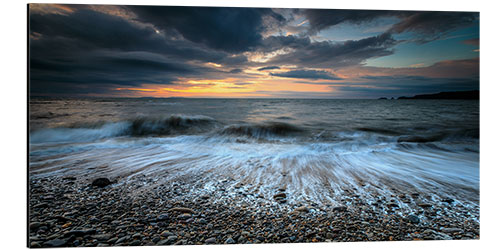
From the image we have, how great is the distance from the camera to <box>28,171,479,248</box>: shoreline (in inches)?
52.4

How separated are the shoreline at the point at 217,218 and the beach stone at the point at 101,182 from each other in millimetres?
53

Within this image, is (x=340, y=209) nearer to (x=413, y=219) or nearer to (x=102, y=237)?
(x=413, y=219)

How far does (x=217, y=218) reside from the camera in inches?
58.1

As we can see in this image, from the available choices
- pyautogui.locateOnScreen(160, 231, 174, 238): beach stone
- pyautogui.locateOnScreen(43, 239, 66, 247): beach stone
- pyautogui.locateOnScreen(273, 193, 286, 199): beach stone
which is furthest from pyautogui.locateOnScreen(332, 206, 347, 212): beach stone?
pyautogui.locateOnScreen(43, 239, 66, 247): beach stone

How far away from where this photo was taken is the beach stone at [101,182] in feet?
6.22

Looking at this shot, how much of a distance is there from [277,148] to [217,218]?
2073 mm

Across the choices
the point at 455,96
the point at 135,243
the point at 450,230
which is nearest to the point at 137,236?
the point at 135,243

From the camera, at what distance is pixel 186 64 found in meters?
2.88

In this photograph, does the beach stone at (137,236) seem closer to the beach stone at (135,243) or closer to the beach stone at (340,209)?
the beach stone at (135,243)

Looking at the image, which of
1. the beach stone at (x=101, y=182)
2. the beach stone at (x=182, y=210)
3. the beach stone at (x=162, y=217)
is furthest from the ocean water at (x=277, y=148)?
the beach stone at (x=162, y=217)

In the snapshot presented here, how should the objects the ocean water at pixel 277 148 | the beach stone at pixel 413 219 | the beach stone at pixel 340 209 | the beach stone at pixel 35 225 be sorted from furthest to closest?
the ocean water at pixel 277 148 → the beach stone at pixel 340 209 → the beach stone at pixel 413 219 → the beach stone at pixel 35 225

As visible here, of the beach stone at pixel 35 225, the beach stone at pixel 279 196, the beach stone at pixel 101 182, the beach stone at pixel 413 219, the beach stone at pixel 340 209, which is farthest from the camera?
the beach stone at pixel 101 182

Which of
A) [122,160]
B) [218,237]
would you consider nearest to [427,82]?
[218,237]

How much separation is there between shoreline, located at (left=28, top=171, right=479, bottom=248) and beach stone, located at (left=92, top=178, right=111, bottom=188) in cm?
5
